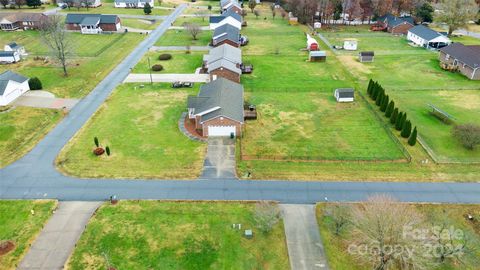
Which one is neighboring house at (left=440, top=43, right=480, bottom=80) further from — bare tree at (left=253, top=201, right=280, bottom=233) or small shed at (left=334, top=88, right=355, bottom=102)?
bare tree at (left=253, top=201, right=280, bottom=233)

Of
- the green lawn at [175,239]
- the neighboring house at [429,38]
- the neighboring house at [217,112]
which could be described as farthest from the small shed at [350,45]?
the green lawn at [175,239]

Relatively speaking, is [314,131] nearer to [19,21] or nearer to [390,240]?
[390,240]

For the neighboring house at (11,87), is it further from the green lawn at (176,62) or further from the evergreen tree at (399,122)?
the evergreen tree at (399,122)

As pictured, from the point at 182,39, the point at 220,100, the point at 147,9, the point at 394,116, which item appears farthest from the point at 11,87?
the point at 147,9

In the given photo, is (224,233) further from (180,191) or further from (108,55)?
(108,55)

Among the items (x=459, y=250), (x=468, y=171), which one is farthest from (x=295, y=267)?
(x=468, y=171)
